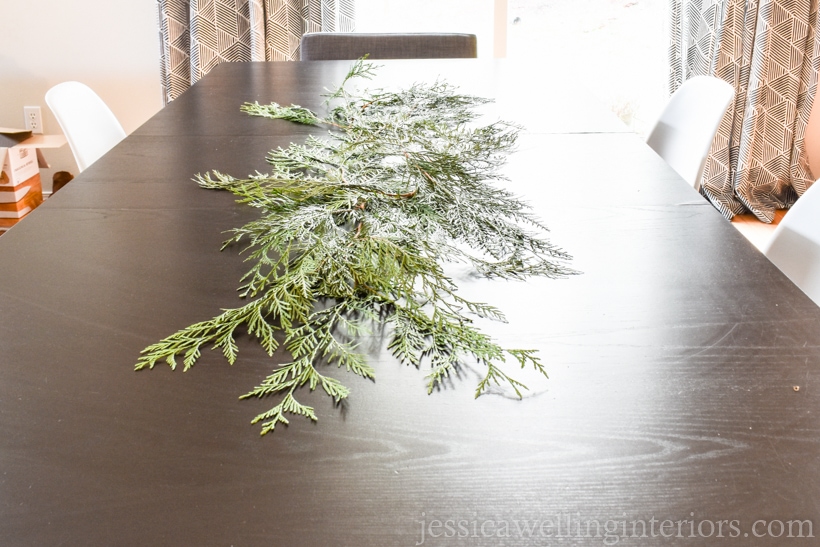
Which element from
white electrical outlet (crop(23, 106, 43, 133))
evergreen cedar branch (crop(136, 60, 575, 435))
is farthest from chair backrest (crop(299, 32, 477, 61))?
white electrical outlet (crop(23, 106, 43, 133))

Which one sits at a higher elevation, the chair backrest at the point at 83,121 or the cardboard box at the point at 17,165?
the chair backrest at the point at 83,121

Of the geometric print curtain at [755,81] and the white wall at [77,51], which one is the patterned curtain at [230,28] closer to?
the white wall at [77,51]

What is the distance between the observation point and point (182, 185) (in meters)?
1.19

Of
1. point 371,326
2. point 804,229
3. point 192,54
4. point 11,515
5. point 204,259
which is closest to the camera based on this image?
point 11,515

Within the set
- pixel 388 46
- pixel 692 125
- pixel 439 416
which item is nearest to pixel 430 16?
pixel 388 46

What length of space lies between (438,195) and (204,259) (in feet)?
1.07

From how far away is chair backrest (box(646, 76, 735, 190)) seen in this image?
1.68 meters

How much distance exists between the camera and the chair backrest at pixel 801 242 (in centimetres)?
113

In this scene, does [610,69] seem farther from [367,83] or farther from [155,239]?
[155,239]

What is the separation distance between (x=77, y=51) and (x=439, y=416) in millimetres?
3102

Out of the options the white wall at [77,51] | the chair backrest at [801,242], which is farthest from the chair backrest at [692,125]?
the white wall at [77,51]

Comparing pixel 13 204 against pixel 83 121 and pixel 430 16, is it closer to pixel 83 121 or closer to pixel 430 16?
pixel 83 121

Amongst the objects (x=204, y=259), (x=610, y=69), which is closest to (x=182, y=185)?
(x=204, y=259)

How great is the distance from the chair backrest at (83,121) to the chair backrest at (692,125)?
4.53 ft
